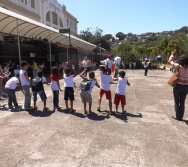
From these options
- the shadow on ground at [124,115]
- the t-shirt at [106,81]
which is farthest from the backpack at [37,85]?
the shadow on ground at [124,115]

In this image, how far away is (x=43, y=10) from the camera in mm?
38406

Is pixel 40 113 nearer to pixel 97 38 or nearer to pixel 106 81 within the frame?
pixel 106 81

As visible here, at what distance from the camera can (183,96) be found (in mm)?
6406

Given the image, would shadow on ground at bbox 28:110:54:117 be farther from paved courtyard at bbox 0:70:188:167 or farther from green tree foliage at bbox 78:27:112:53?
green tree foliage at bbox 78:27:112:53

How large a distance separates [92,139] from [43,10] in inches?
1444

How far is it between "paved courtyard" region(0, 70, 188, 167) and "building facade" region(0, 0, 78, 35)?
24189mm

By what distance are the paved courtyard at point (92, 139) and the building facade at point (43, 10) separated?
2419cm

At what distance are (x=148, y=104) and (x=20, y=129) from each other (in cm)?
477

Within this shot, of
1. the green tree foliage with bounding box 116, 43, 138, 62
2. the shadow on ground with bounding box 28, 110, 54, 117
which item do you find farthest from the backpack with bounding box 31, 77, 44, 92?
the green tree foliage with bounding box 116, 43, 138, 62

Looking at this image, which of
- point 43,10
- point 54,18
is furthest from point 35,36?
point 54,18

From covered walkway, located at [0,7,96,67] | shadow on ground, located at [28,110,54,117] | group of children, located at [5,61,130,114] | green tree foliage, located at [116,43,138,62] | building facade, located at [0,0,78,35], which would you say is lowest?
shadow on ground, located at [28,110,54,117]

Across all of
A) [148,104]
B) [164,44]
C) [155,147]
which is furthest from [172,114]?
[164,44]

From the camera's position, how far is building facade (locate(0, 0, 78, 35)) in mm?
29750

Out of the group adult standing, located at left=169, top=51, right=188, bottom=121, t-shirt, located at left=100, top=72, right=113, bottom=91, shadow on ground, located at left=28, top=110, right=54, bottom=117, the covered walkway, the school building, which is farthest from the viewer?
the school building
